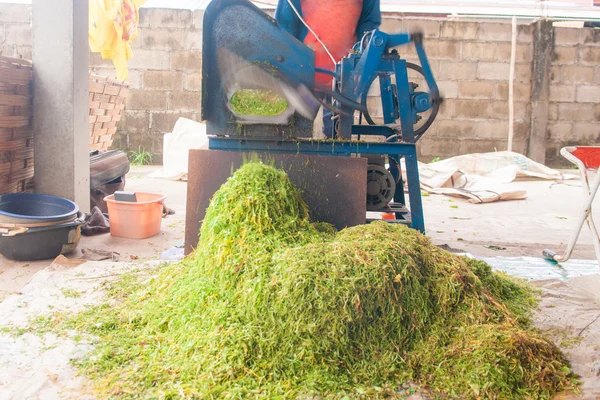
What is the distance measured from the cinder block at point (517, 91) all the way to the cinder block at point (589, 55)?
0.90m

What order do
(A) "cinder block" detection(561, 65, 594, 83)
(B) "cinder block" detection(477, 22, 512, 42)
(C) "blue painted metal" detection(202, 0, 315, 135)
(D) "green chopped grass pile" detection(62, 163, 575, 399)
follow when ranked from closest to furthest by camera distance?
(D) "green chopped grass pile" detection(62, 163, 575, 399) → (C) "blue painted metal" detection(202, 0, 315, 135) → (B) "cinder block" detection(477, 22, 512, 42) → (A) "cinder block" detection(561, 65, 594, 83)

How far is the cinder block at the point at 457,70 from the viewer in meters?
8.35

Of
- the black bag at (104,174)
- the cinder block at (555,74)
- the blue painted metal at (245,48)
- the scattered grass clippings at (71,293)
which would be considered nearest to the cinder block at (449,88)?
the cinder block at (555,74)

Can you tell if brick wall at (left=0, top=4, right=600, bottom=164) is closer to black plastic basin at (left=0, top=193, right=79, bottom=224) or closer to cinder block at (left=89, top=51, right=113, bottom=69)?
cinder block at (left=89, top=51, right=113, bottom=69)

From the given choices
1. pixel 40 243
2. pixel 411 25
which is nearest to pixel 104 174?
pixel 40 243

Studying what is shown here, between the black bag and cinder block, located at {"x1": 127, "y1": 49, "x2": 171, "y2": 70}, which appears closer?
the black bag

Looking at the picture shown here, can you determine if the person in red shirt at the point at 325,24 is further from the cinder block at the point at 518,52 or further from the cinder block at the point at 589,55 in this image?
the cinder block at the point at 589,55

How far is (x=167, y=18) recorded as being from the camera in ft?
26.4

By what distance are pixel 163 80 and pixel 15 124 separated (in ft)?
14.4

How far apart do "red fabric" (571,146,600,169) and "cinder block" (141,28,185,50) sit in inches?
242

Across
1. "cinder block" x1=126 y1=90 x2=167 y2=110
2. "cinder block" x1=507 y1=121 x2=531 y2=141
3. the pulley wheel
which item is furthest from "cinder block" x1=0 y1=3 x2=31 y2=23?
"cinder block" x1=507 y1=121 x2=531 y2=141

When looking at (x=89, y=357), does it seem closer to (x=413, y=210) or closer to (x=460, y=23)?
(x=413, y=210)

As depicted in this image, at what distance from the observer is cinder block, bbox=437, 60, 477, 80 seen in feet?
27.4

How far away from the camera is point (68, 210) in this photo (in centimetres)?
379
